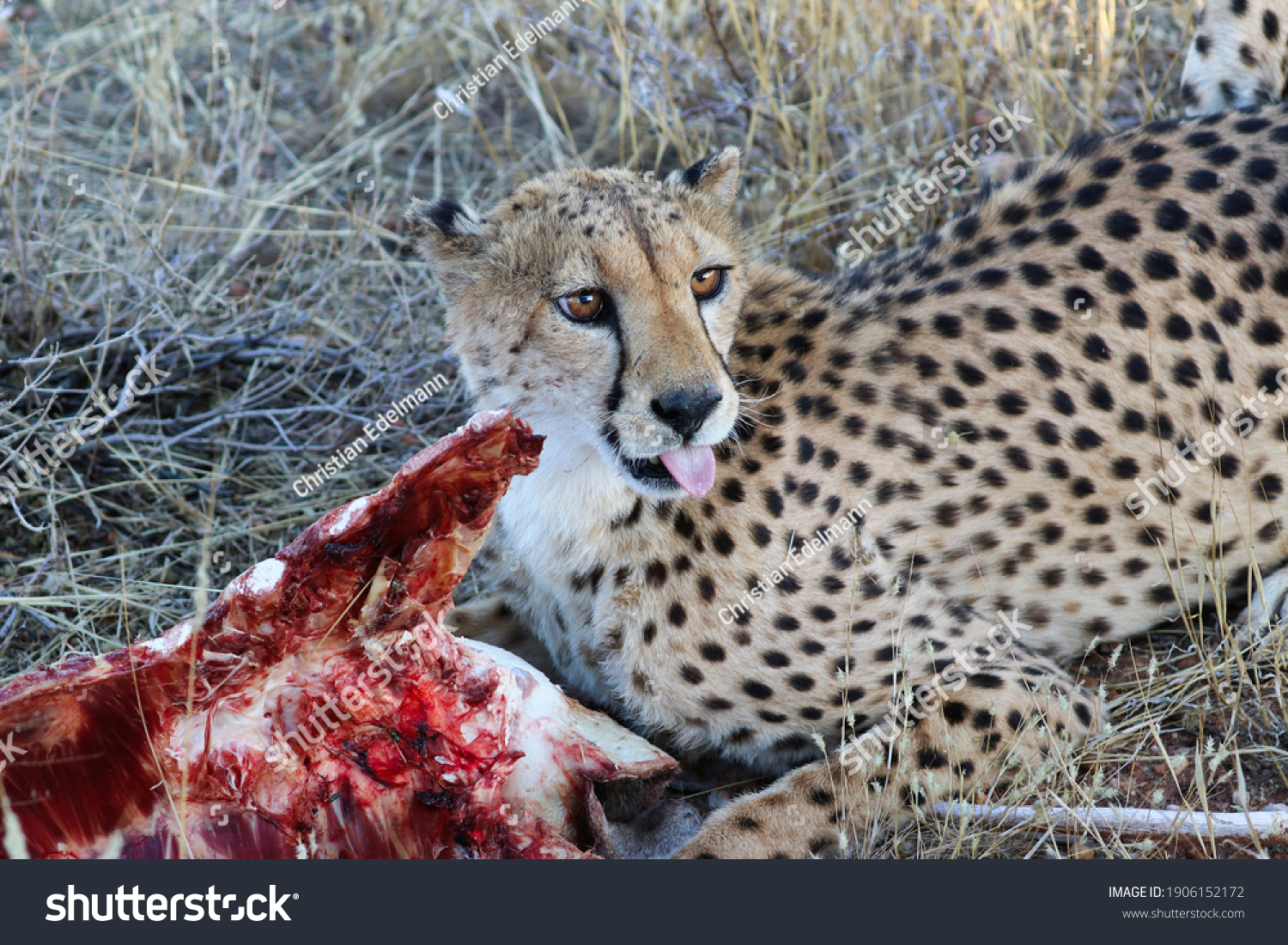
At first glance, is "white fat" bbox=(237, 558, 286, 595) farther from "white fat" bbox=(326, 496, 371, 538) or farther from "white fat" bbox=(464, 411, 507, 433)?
"white fat" bbox=(464, 411, 507, 433)

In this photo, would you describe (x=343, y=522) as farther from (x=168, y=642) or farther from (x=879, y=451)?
(x=879, y=451)

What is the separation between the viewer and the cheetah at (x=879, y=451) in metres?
2.79

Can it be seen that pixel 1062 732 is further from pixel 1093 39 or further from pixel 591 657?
pixel 1093 39

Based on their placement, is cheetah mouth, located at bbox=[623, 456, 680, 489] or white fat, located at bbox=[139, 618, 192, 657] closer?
white fat, located at bbox=[139, 618, 192, 657]

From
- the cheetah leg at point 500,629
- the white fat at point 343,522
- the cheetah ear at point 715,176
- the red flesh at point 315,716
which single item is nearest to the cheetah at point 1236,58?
the cheetah ear at point 715,176

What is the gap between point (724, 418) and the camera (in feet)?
8.76

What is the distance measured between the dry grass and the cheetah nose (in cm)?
100

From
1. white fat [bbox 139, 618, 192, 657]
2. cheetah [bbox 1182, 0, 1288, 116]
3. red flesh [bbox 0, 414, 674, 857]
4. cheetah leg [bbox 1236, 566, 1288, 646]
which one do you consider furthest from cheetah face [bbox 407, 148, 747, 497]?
cheetah [bbox 1182, 0, 1288, 116]

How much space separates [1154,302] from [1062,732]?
42.3 inches

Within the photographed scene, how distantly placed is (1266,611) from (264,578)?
2.36 metres

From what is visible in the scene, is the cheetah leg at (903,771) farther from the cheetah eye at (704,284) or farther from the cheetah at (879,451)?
the cheetah eye at (704,284)

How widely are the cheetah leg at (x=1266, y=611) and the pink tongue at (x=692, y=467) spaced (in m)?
1.35

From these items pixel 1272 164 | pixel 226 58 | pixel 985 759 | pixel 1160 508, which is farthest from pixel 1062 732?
pixel 226 58

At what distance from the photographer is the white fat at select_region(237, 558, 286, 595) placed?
8.04ft
